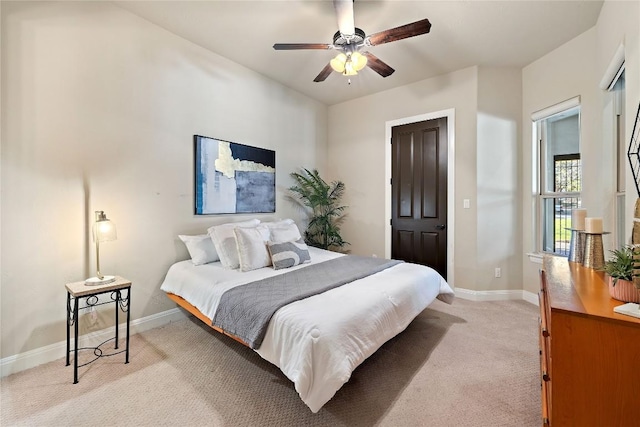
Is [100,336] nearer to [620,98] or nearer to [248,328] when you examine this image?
[248,328]

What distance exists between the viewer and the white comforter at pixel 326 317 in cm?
141

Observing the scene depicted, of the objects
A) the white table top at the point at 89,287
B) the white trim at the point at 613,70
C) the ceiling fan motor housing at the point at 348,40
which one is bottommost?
the white table top at the point at 89,287

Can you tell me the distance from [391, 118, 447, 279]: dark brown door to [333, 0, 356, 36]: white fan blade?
2.00 meters

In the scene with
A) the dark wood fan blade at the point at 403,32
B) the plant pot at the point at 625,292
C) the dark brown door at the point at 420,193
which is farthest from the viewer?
the dark brown door at the point at 420,193

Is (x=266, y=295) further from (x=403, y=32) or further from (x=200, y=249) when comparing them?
(x=403, y=32)

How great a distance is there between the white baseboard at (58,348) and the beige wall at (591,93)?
12.5 ft

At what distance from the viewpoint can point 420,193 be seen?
3.85m

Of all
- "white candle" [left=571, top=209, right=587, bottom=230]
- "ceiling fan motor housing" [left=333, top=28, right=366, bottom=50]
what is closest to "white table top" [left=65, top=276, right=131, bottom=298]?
"ceiling fan motor housing" [left=333, top=28, right=366, bottom=50]

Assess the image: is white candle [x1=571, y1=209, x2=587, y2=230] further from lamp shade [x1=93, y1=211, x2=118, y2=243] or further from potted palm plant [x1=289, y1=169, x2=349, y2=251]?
lamp shade [x1=93, y1=211, x2=118, y2=243]

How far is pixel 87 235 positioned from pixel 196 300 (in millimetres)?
1046

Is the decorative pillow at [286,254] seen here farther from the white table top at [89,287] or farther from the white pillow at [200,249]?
the white table top at [89,287]

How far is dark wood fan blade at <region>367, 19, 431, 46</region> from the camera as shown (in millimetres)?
2001

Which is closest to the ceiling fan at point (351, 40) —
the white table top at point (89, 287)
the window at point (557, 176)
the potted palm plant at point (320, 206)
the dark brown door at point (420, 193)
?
the dark brown door at point (420, 193)

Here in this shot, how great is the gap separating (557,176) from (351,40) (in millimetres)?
2837
